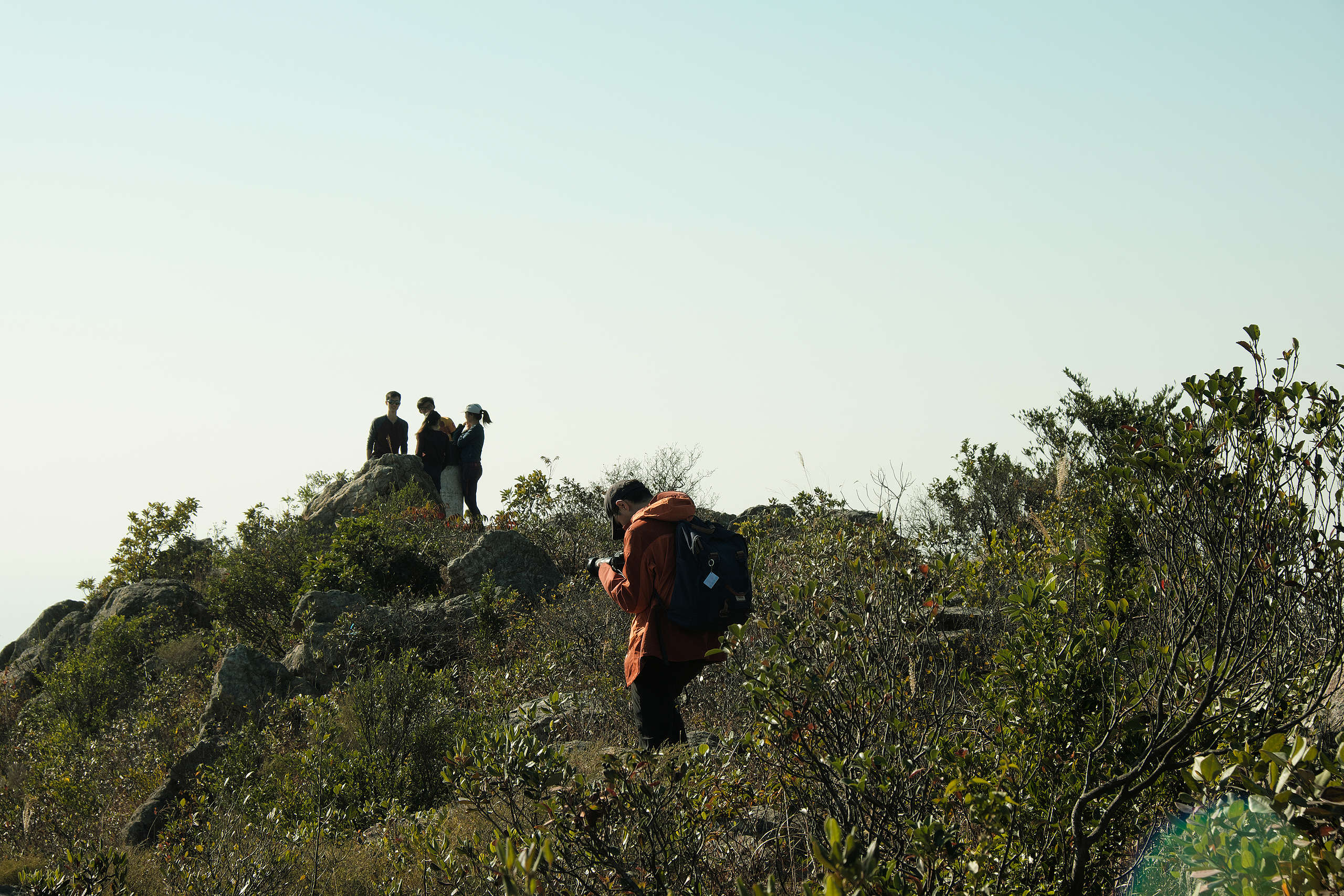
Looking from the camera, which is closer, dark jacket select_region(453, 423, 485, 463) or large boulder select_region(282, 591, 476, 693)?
large boulder select_region(282, 591, 476, 693)

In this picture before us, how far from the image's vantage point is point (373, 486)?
13430 mm

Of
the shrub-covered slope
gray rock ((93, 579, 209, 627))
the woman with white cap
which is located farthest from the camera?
the woman with white cap

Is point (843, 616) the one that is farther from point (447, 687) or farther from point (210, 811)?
point (447, 687)

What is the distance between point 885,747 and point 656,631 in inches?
62.8

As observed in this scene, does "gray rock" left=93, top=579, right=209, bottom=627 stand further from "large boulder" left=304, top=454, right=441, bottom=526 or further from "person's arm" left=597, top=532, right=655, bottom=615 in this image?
"person's arm" left=597, top=532, right=655, bottom=615

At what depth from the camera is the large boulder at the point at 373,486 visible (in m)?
13.4

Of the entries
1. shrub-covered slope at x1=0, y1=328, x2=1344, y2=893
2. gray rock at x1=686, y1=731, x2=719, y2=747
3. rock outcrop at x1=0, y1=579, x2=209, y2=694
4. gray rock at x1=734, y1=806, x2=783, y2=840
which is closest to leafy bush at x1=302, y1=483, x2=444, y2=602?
rock outcrop at x1=0, y1=579, x2=209, y2=694

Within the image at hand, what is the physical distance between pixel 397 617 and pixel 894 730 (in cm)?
703

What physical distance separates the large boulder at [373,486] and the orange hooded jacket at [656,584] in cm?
952

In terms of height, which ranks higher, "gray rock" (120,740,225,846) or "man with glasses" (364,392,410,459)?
"man with glasses" (364,392,410,459)

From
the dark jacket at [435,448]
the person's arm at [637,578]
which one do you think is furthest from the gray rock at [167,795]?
the dark jacket at [435,448]

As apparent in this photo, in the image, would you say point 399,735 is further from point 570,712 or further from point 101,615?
point 101,615


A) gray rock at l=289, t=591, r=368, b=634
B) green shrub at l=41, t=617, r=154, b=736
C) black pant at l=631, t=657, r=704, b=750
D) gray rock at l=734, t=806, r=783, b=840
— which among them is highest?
gray rock at l=289, t=591, r=368, b=634

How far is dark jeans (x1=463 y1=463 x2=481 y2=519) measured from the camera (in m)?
Answer: 13.1
